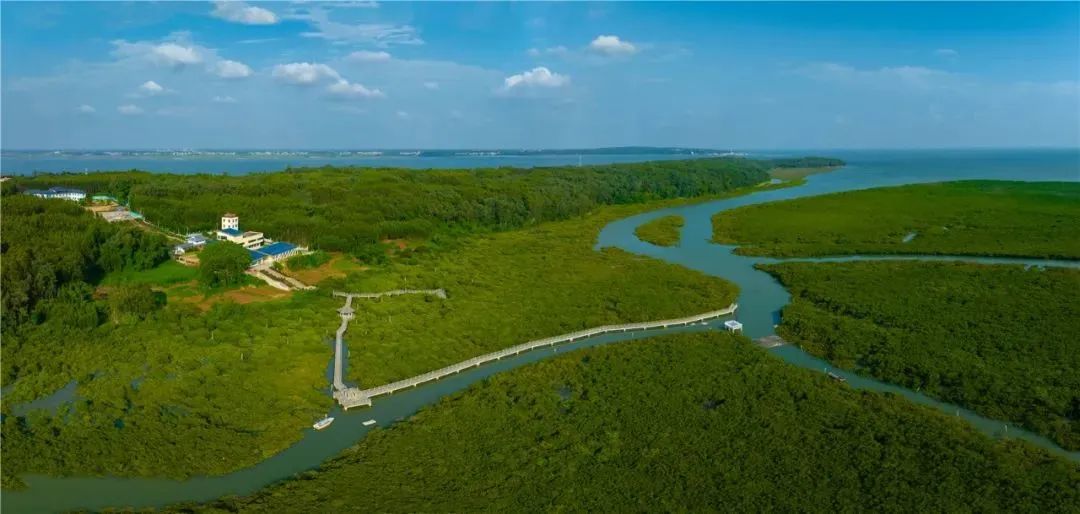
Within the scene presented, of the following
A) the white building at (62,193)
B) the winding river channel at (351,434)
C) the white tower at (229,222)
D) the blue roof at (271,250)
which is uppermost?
the white building at (62,193)

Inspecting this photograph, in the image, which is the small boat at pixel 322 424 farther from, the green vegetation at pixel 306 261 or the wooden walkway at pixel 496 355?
the green vegetation at pixel 306 261

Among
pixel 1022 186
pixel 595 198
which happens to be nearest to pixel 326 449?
pixel 595 198

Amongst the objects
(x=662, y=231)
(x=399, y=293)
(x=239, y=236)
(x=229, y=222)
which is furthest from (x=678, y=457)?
(x=662, y=231)

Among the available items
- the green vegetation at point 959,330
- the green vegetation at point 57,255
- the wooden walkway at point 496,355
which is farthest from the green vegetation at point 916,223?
the green vegetation at point 57,255

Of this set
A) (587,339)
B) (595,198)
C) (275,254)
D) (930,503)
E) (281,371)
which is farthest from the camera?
(595,198)

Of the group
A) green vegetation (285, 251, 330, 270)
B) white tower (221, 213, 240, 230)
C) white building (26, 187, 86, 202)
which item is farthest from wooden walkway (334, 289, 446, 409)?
white building (26, 187, 86, 202)

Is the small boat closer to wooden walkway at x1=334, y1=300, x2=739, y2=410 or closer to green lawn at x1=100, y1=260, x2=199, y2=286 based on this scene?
wooden walkway at x1=334, y1=300, x2=739, y2=410

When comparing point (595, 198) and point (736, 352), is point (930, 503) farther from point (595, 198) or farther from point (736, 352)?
point (595, 198)
